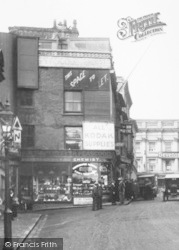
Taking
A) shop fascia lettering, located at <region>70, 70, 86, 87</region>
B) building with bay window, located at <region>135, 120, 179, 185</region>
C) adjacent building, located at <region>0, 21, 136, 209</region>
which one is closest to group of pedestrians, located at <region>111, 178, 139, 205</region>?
adjacent building, located at <region>0, 21, 136, 209</region>

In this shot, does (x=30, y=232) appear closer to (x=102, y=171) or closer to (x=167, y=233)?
(x=167, y=233)

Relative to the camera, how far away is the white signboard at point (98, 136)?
40.2 m

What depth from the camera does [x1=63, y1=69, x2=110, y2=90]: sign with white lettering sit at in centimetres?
4047

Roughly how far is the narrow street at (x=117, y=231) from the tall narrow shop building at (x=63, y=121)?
12218 millimetres

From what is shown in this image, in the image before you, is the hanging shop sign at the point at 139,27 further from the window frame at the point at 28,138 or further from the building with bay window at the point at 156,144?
the building with bay window at the point at 156,144

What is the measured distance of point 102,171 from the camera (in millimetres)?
40125

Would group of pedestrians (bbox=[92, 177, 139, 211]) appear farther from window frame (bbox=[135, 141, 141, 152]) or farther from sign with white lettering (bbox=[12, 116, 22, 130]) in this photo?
window frame (bbox=[135, 141, 141, 152])

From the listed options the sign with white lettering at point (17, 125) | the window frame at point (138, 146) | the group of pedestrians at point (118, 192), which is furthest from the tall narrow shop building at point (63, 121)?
the window frame at point (138, 146)

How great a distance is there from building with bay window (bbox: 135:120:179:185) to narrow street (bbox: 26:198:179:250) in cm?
7350

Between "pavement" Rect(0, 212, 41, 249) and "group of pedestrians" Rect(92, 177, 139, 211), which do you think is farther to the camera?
"group of pedestrians" Rect(92, 177, 139, 211)

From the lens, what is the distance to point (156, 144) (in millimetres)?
102438

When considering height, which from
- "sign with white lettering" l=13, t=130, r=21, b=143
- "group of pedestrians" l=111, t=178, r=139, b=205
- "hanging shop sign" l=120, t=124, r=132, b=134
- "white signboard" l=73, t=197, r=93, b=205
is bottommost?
"white signboard" l=73, t=197, r=93, b=205

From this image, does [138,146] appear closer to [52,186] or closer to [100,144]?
[100,144]

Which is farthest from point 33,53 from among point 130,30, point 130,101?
point 130,101
